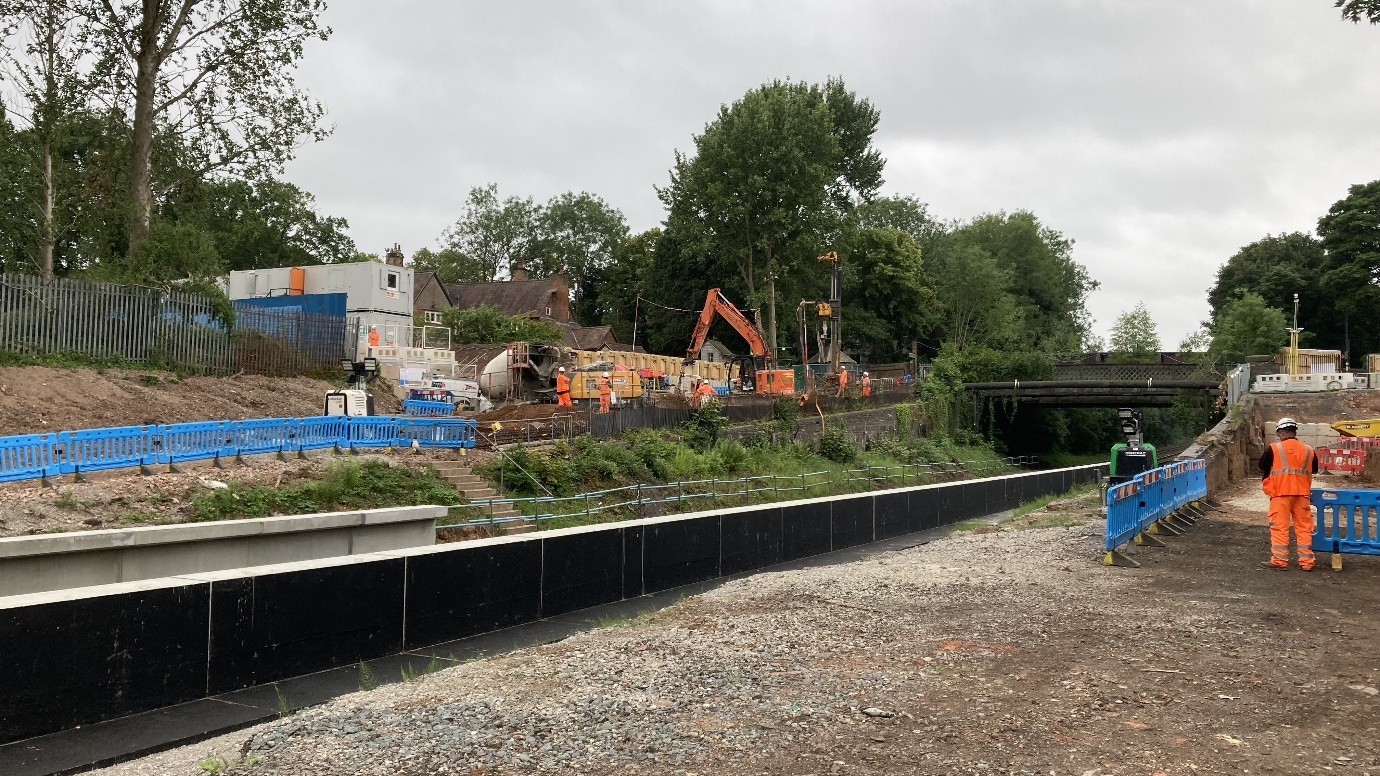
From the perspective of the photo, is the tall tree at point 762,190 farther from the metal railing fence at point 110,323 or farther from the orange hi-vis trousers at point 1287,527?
the orange hi-vis trousers at point 1287,527

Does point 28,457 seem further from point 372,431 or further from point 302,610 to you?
point 302,610

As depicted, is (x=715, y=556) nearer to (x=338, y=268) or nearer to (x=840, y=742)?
(x=840, y=742)

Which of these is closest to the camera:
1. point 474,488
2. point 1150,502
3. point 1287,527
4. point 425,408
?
point 1287,527

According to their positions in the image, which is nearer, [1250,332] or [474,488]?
[474,488]

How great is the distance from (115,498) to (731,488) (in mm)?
15266

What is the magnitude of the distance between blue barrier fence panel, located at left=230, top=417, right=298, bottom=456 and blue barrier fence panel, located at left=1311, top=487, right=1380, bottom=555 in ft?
57.6

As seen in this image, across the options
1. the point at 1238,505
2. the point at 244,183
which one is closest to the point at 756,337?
the point at 244,183

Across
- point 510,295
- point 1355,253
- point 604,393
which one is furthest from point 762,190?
point 1355,253

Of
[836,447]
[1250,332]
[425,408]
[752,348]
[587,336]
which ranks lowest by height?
[836,447]

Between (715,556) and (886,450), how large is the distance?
2989cm

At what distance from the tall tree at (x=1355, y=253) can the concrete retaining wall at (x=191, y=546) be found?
71.6m

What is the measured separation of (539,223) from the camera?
300ft

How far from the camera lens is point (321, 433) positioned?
20.5 m

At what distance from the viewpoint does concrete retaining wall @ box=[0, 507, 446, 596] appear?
1197 centimetres
